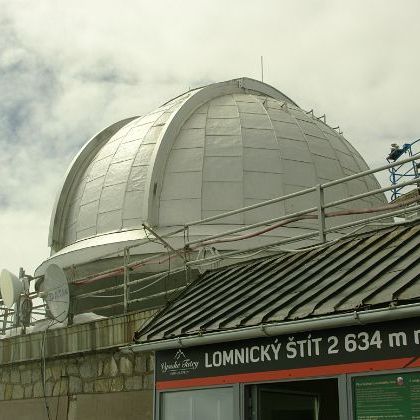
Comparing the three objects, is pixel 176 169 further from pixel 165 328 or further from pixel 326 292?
pixel 326 292

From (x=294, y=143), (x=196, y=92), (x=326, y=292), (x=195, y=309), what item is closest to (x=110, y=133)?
(x=196, y=92)

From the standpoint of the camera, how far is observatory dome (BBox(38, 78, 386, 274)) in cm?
1466

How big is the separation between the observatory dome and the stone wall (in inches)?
141

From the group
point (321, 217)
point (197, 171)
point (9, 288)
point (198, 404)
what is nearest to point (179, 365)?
point (198, 404)

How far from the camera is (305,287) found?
7105mm

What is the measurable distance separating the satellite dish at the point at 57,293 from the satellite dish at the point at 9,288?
192 cm

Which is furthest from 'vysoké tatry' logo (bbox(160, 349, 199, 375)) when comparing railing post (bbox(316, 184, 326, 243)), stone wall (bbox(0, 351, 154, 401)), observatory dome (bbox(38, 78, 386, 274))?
observatory dome (bbox(38, 78, 386, 274))

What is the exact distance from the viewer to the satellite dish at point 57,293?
10789mm

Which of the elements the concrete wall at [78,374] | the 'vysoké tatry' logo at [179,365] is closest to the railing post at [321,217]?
the 'vysoké tatry' logo at [179,365]

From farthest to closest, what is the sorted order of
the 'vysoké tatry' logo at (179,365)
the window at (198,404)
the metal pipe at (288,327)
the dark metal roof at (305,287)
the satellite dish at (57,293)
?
the satellite dish at (57,293) < the 'vysoké tatry' logo at (179,365) < the window at (198,404) < the dark metal roof at (305,287) < the metal pipe at (288,327)

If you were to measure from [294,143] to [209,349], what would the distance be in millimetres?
9440

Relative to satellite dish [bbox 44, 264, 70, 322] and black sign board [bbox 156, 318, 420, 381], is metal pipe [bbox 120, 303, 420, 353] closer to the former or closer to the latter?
black sign board [bbox 156, 318, 420, 381]

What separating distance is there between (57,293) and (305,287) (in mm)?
5064

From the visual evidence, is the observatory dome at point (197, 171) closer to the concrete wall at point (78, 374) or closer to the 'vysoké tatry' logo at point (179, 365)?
the concrete wall at point (78, 374)
